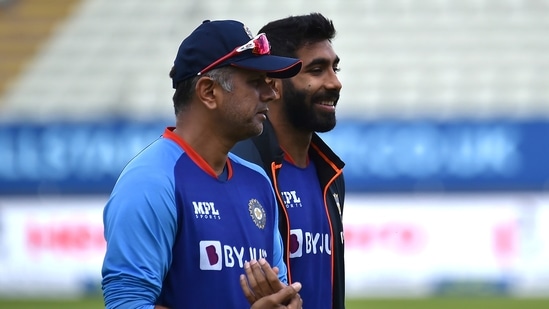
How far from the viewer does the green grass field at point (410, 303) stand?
38.5 feet

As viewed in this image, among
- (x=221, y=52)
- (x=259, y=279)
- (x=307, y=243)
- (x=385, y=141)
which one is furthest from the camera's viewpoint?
(x=385, y=141)

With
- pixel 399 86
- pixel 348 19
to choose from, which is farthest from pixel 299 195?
pixel 348 19

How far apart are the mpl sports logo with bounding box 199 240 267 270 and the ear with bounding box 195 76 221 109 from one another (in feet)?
1.34

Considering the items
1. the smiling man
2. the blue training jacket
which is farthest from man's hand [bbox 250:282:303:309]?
the smiling man

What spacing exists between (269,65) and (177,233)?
0.55 metres

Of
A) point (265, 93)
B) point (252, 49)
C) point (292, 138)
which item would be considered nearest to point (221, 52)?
point (252, 49)

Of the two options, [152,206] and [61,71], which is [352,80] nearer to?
[61,71]

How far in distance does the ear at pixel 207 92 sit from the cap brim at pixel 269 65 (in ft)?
0.28

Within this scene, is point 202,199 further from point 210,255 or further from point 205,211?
point 210,255

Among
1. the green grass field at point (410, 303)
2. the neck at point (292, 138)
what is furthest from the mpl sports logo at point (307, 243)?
the green grass field at point (410, 303)

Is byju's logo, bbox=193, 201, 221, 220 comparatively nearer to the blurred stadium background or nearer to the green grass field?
the green grass field

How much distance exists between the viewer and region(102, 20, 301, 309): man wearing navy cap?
282 cm

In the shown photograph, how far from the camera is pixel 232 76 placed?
10.1 ft

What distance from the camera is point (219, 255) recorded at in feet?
9.59
